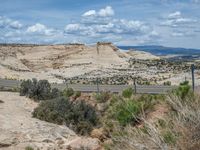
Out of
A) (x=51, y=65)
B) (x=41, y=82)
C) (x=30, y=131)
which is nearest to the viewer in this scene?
(x=30, y=131)

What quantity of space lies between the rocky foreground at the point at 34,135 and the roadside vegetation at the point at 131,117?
24.8 inches

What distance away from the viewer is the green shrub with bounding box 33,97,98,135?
18.5 metres

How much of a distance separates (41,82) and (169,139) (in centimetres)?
2090

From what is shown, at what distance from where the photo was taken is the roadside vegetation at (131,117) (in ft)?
24.1

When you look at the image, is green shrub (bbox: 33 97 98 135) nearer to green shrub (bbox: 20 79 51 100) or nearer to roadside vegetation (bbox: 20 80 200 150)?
roadside vegetation (bbox: 20 80 200 150)

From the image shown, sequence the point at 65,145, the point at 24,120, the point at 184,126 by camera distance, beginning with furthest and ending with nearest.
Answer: the point at 24,120 → the point at 65,145 → the point at 184,126

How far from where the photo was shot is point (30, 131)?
633 inches

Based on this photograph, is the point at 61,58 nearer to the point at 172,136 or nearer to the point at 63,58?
the point at 63,58

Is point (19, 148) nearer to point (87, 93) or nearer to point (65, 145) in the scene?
point (65, 145)

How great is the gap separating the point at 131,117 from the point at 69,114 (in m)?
5.20

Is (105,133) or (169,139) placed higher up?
(169,139)

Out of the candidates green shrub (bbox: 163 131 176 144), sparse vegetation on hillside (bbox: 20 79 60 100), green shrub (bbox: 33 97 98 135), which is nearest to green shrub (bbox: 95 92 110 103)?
sparse vegetation on hillside (bbox: 20 79 60 100)

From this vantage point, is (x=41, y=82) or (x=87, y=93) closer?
(x=41, y=82)

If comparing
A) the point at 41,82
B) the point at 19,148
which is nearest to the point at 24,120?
the point at 19,148
